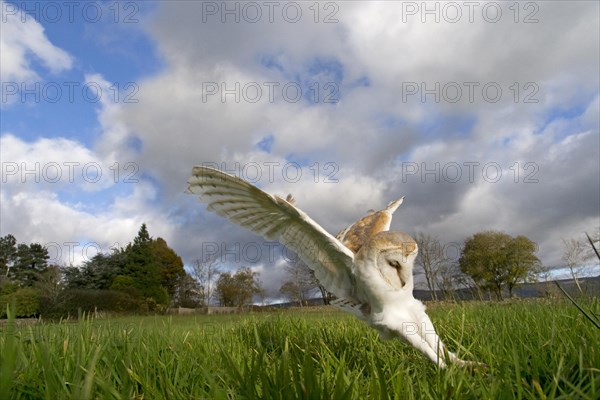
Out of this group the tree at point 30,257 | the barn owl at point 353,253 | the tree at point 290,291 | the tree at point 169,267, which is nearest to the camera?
the barn owl at point 353,253

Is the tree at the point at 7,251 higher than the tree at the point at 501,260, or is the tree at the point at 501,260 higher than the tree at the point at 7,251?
the tree at the point at 7,251

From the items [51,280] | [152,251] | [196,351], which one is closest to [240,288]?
[152,251]

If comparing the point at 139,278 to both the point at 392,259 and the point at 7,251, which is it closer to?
the point at 7,251

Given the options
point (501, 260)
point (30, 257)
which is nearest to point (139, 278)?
point (30, 257)

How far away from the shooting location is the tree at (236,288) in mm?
58656

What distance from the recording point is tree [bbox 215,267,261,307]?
58.7 m

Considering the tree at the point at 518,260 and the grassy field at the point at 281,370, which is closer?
the grassy field at the point at 281,370

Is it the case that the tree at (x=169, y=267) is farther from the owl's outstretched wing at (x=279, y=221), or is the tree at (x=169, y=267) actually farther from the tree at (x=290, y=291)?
the owl's outstretched wing at (x=279, y=221)

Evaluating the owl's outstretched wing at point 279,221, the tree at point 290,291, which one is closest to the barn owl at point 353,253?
the owl's outstretched wing at point 279,221

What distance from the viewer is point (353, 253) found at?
361cm

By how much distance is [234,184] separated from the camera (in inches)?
148

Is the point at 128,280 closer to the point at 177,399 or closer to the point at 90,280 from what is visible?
the point at 90,280

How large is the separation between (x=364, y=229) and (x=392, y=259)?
0.75 meters

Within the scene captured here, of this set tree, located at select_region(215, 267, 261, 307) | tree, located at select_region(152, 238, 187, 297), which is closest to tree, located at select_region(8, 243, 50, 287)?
tree, located at select_region(152, 238, 187, 297)
